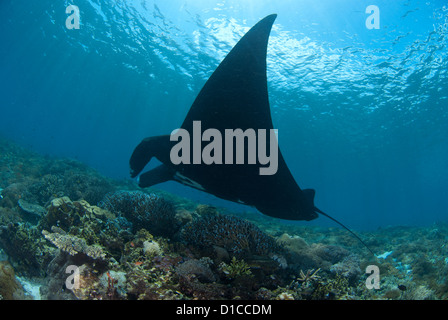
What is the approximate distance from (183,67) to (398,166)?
53193mm

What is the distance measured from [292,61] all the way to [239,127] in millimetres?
19445

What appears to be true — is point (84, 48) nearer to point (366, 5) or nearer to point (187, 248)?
point (366, 5)

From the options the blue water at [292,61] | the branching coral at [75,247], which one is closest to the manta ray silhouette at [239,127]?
the branching coral at [75,247]

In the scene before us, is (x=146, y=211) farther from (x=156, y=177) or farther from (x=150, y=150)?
(x=150, y=150)

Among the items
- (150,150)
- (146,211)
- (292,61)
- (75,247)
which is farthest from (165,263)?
(292,61)

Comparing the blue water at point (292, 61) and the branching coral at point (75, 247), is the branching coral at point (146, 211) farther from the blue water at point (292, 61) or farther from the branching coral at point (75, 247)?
the blue water at point (292, 61)

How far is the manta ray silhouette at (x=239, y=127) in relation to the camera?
11.7 feet

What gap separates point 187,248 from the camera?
3.79m

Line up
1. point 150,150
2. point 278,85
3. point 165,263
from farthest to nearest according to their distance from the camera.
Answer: point 278,85
point 150,150
point 165,263

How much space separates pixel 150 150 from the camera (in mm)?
4207

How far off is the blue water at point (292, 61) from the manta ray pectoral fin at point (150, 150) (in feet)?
53.1

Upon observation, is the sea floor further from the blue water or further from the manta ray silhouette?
the blue water

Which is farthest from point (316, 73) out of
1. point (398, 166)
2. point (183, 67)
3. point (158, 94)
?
point (398, 166)

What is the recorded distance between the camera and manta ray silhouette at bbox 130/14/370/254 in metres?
3.58
